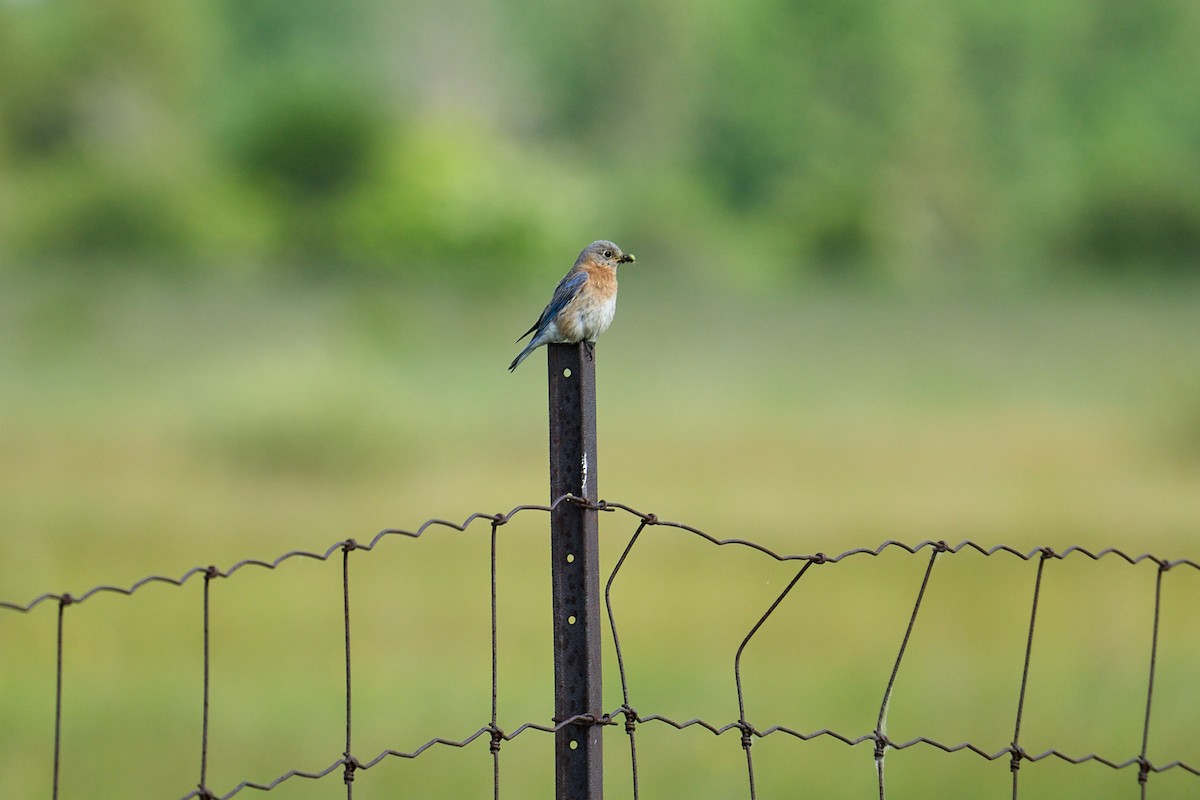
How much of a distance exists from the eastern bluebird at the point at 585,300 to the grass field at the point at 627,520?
3.19 meters

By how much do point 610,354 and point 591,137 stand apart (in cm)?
929

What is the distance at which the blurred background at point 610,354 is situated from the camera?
28.6ft

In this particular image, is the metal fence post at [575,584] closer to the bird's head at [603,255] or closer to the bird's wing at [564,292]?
the bird's wing at [564,292]

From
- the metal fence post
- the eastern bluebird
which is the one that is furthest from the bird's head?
the metal fence post

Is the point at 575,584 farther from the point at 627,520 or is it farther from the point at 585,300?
the point at 627,520

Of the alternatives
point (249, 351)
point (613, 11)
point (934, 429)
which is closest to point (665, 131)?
point (613, 11)

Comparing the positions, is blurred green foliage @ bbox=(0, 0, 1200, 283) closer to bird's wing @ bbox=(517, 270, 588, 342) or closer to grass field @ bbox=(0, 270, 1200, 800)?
grass field @ bbox=(0, 270, 1200, 800)

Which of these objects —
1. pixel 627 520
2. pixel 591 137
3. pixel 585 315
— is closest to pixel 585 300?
pixel 585 315

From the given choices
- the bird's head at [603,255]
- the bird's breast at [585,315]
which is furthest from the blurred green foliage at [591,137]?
the bird's breast at [585,315]

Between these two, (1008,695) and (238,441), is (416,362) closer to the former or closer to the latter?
(238,441)

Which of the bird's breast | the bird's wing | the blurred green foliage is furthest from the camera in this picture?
the blurred green foliage

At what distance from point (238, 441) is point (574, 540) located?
16588 mm

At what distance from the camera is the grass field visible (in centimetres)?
775

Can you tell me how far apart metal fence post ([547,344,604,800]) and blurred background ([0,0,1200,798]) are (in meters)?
4.44
